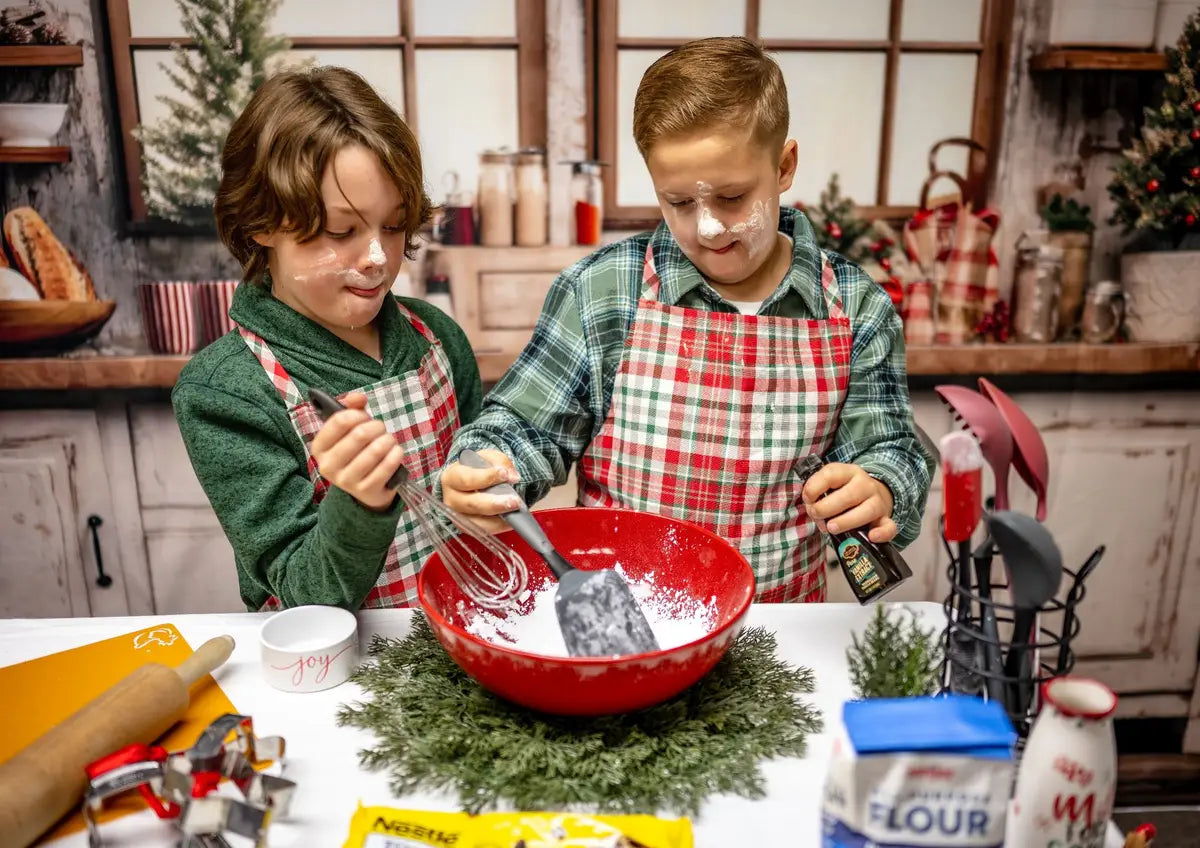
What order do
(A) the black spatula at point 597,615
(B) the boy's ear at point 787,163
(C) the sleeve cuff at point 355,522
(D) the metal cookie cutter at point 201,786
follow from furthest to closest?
1. (B) the boy's ear at point 787,163
2. (C) the sleeve cuff at point 355,522
3. (A) the black spatula at point 597,615
4. (D) the metal cookie cutter at point 201,786

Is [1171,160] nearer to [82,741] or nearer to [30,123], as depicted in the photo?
[82,741]

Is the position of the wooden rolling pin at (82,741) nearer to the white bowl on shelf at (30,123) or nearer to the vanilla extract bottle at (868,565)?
the vanilla extract bottle at (868,565)

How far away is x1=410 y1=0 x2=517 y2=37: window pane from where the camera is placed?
1842 millimetres

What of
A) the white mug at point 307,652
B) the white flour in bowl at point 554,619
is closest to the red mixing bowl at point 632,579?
the white flour in bowl at point 554,619

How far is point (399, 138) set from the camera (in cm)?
116

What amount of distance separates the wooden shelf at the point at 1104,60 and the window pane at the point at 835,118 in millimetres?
365

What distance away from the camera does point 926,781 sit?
0.56 meters

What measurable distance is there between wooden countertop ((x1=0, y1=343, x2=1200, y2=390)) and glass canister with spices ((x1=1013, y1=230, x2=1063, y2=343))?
0.06 meters

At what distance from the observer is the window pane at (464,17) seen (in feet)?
6.04

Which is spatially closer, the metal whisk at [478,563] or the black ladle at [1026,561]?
the black ladle at [1026,561]

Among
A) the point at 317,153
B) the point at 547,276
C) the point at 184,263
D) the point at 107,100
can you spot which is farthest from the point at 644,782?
the point at 107,100

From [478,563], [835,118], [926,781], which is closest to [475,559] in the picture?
[478,563]

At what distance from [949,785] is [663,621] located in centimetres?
46

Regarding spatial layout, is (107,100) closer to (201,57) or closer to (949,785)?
(201,57)
